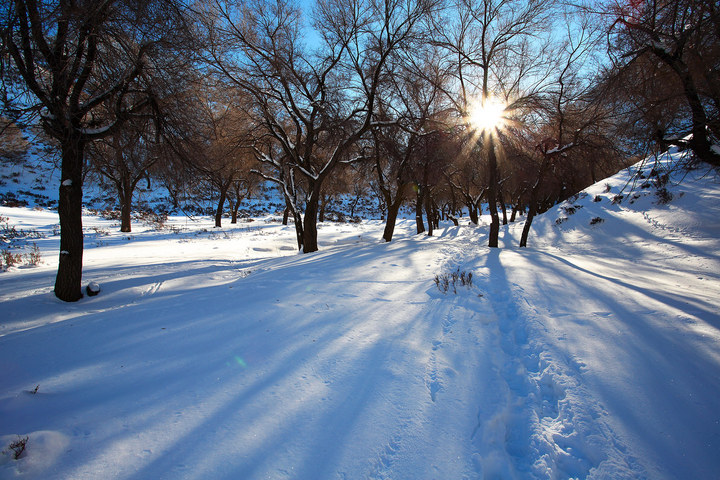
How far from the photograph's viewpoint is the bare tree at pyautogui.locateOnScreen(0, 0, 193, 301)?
347 cm

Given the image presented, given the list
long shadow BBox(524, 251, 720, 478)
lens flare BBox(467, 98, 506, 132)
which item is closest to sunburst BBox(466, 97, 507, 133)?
lens flare BBox(467, 98, 506, 132)

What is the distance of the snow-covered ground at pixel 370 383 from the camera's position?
5.71 feet

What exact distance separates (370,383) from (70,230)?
19.6 feet

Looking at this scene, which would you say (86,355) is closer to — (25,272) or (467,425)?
(467,425)

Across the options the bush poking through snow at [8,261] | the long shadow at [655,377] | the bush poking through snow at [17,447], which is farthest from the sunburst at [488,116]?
the bush poking through snow at [8,261]

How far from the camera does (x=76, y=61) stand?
377 cm

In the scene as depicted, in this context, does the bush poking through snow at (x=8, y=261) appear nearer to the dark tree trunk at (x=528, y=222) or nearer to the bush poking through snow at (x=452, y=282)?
the bush poking through snow at (x=452, y=282)

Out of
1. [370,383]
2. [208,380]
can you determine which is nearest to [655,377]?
[370,383]

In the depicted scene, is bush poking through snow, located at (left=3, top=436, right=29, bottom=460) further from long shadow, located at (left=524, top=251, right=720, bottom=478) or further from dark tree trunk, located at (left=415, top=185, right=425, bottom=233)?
dark tree trunk, located at (left=415, top=185, right=425, bottom=233)

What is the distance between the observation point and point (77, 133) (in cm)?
459

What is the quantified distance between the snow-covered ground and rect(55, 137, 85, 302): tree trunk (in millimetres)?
284

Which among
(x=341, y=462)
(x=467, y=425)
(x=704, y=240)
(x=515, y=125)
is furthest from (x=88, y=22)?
(x=704, y=240)

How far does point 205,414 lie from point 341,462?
1.07 metres

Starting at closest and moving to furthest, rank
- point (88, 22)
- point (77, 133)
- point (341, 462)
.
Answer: point (341, 462)
point (88, 22)
point (77, 133)
